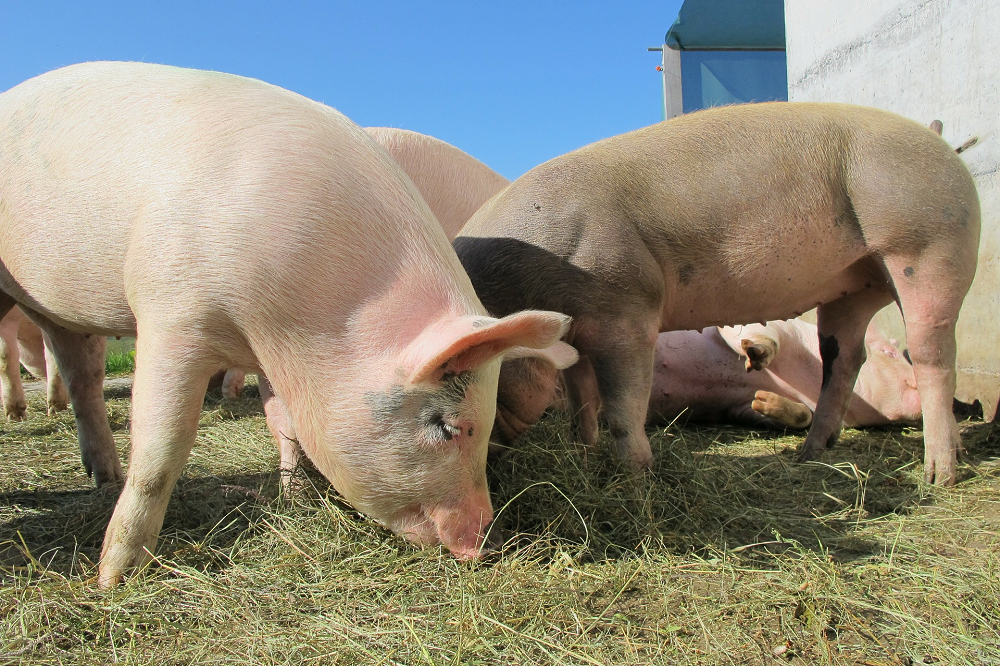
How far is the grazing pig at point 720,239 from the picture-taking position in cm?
307

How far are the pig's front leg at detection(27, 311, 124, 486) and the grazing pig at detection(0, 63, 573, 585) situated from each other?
123 centimetres

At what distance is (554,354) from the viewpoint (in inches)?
104

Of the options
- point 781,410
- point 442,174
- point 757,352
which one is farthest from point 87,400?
point 781,410

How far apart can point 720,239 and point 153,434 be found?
2.47 metres

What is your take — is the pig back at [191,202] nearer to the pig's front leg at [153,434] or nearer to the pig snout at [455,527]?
the pig's front leg at [153,434]

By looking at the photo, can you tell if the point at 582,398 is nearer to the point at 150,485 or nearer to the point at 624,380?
the point at 624,380

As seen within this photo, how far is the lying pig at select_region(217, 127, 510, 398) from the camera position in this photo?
16.5ft

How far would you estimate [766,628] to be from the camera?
6.79ft

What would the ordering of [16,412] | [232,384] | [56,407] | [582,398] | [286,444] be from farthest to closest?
[232,384] < [56,407] < [16,412] < [582,398] < [286,444]

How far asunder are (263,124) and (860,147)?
2722 millimetres

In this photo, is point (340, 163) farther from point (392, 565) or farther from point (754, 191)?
point (754, 191)

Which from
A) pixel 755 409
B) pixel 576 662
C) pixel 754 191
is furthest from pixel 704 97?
pixel 576 662

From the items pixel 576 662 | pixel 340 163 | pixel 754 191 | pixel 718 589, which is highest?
pixel 340 163

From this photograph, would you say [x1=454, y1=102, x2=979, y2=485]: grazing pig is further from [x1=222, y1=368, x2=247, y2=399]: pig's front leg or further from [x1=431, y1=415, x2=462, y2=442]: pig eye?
[x1=222, y1=368, x2=247, y2=399]: pig's front leg
